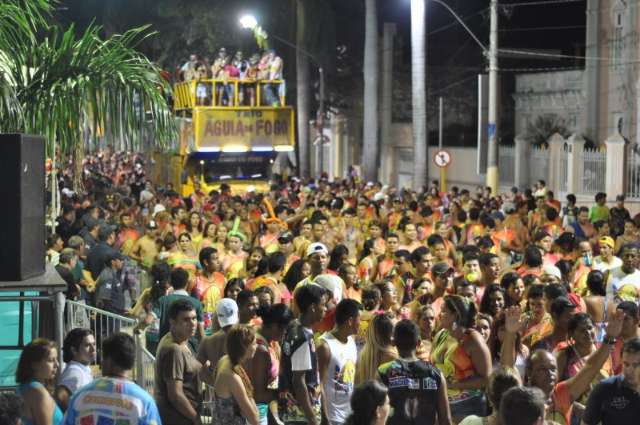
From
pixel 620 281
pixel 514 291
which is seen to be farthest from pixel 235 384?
pixel 620 281

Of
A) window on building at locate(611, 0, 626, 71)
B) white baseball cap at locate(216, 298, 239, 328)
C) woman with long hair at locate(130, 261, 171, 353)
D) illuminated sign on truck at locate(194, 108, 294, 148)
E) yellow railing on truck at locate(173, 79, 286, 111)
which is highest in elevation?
window on building at locate(611, 0, 626, 71)

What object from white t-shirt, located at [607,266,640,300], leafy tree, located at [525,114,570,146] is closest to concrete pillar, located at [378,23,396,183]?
leafy tree, located at [525,114,570,146]

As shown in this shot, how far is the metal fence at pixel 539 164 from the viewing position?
3353 cm

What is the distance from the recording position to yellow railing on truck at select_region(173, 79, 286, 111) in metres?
30.7

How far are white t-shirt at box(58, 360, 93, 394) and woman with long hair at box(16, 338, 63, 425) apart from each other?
0.39 metres

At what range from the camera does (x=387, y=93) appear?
148ft

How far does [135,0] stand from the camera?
42.3 metres

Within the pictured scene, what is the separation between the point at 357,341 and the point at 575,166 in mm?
23074

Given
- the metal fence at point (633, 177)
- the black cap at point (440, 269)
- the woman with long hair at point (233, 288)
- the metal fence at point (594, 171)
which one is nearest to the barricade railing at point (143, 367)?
the woman with long hair at point (233, 288)

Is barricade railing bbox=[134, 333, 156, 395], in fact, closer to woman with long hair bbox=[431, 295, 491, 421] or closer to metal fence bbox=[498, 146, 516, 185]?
woman with long hair bbox=[431, 295, 491, 421]

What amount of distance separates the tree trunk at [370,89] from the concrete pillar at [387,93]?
25.2 ft

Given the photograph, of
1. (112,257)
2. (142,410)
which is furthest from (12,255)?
(112,257)

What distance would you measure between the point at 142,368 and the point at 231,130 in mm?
20672

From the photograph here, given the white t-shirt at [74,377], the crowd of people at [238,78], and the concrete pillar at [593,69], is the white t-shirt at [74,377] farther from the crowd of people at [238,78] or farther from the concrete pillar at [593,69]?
the concrete pillar at [593,69]
